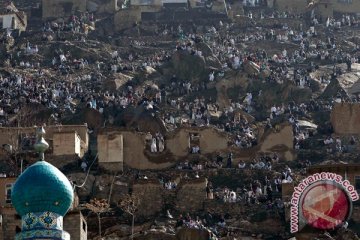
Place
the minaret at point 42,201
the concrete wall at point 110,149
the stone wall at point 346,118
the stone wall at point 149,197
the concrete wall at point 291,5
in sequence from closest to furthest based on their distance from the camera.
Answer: the minaret at point 42,201
the stone wall at point 149,197
the concrete wall at point 110,149
the stone wall at point 346,118
the concrete wall at point 291,5

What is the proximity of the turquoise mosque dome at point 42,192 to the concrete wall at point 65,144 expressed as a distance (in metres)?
26.4

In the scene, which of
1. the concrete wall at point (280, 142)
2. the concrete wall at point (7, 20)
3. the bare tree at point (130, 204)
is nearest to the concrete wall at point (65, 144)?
the bare tree at point (130, 204)

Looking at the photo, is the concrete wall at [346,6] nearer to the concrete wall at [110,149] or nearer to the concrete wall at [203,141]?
the concrete wall at [203,141]

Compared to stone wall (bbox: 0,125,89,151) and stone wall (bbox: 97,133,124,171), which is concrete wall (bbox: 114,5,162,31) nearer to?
stone wall (bbox: 0,125,89,151)

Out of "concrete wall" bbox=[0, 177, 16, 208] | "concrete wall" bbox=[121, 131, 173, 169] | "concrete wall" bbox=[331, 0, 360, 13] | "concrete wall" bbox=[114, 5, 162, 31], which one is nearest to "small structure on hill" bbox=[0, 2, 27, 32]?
"concrete wall" bbox=[114, 5, 162, 31]

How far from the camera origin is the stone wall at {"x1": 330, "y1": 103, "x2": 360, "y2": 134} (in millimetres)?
63281

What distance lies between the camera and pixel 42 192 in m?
32.3

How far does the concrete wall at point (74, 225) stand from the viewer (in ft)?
153

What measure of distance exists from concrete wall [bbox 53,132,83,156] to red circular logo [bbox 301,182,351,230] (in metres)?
15.2

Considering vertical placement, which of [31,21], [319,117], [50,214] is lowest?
[50,214]

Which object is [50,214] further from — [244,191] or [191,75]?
[191,75]

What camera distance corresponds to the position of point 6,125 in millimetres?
64500

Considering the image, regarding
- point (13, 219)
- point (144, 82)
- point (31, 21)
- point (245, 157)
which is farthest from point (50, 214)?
point (31, 21)

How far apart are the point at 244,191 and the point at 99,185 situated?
4.90 metres
